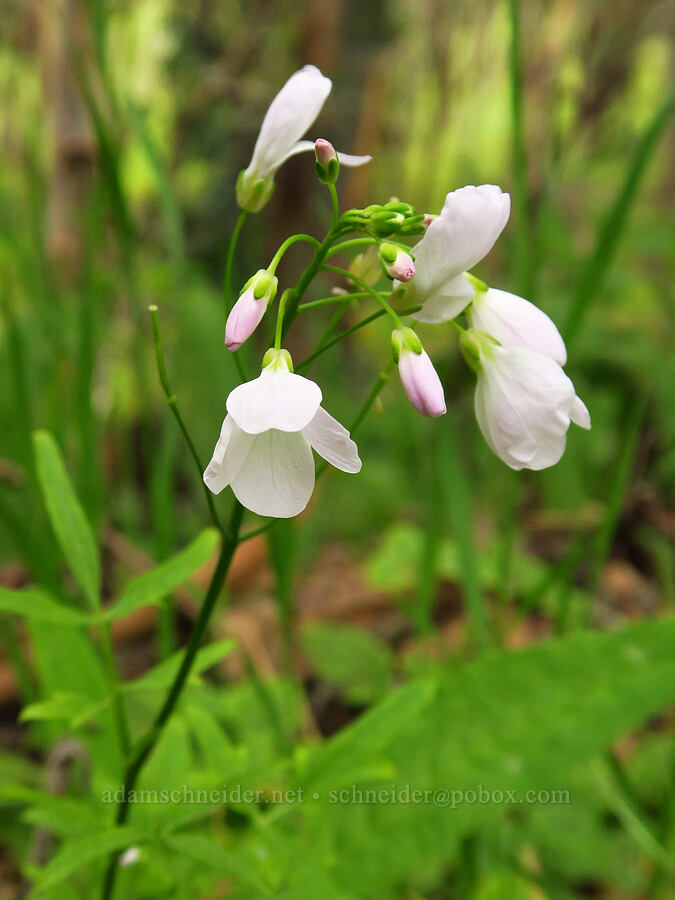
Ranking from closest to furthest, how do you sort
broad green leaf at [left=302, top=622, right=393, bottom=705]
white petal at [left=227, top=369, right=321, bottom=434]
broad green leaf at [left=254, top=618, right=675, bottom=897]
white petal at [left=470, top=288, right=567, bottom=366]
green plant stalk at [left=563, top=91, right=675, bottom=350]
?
1. white petal at [left=227, top=369, right=321, bottom=434]
2. white petal at [left=470, top=288, right=567, bottom=366]
3. broad green leaf at [left=254, top=618, right=675, bottom=897]
4. green plant stalk at [left=563, top=91, right=675, bottom=350]
5. broad green leaf at [left=302, top=622, right=393, bottom=705]

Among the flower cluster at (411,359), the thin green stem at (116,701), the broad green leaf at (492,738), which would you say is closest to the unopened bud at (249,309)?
the flower cluster at (411,359)

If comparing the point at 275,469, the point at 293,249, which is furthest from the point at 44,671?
the point at 293,249

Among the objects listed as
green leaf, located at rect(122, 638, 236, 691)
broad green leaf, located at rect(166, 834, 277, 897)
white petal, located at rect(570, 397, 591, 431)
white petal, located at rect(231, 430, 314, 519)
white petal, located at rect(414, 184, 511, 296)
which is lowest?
broad green leaf, located at rect(166, 834, 277, 897)

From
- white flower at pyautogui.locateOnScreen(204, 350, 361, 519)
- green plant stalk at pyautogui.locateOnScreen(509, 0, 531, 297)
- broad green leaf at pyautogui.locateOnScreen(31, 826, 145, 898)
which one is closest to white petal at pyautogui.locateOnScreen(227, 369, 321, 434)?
white flower at pyautogui.locateOnScreen(204, 350, 361, 519)

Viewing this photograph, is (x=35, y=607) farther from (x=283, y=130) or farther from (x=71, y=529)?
(x=283, y=130)

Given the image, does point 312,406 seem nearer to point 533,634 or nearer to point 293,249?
point 533,634

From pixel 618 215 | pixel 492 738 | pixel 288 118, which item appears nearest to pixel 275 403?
pixel 288 118

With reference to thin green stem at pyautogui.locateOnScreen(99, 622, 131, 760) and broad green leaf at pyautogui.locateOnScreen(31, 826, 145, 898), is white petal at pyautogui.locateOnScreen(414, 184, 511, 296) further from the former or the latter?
broad green leaf at pyautogui.locateOnScreen(31, 826, 145, 898)
